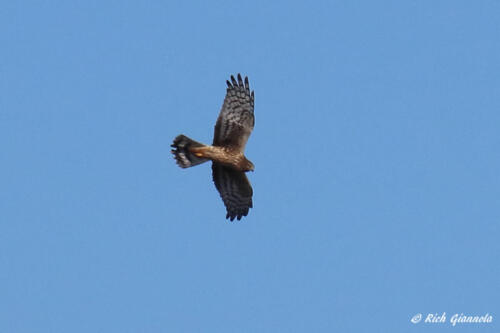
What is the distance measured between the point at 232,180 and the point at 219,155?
4.33 ft

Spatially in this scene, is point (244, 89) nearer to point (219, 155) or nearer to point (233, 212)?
point (219, 155)

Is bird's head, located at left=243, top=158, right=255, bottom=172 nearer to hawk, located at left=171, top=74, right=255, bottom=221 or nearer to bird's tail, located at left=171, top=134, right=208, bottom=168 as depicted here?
hawk, located at left=171, top=74, right=255, bottom=221

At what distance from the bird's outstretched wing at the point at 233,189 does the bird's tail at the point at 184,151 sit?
1119 millimetres

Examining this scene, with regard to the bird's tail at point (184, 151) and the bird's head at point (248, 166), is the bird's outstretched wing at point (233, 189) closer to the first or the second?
the bird's head at point (248, 166)

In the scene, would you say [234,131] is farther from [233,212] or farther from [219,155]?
[233,212]

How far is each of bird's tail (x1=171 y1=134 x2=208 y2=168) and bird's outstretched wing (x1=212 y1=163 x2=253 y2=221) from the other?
1.12 metres

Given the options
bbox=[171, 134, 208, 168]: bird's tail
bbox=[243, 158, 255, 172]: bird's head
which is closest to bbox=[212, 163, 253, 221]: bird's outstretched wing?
bbox=[243, 158, 255, 172]: bird's head

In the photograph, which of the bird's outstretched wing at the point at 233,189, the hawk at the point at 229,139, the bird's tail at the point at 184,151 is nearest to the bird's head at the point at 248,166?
the hawk at the point at 229,139

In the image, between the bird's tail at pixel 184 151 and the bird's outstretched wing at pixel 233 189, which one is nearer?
the bird's tail at pixel 184 151

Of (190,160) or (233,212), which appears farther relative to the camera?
(233,212)

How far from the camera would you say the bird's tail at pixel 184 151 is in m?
24.8

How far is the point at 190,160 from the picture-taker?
24984mm

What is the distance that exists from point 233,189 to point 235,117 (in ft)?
6.75

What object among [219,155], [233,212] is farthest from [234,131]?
[233,212]
